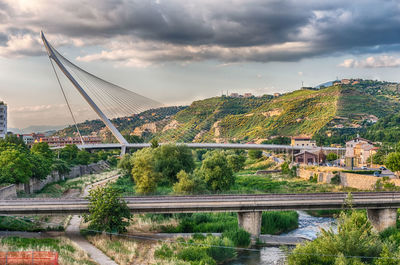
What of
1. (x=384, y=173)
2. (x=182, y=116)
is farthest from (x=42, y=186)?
(x=182, y=116)

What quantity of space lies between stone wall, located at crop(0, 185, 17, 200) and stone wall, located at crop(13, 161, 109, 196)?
212cm

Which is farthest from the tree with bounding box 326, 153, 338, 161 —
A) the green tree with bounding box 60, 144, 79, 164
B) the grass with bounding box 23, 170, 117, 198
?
the green tree with bounding box 60, 144, 79, 164

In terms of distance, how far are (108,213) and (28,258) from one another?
606 centimetres

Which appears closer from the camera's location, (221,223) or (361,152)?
(221,223)

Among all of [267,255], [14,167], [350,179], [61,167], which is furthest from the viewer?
[61,167]

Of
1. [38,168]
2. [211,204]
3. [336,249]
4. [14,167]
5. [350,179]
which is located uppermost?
[14,167]

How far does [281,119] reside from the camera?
131m

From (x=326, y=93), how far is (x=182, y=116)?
5034 cm

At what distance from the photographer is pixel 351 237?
17.0 meters

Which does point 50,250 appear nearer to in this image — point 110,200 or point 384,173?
point 110,200

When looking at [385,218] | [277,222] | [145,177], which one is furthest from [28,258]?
[385,218]

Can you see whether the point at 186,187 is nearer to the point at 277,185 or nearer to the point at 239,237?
the point at 239,237

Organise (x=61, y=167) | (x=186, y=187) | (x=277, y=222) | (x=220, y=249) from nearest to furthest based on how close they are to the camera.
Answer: (x=220, y=249)
(x=277, y=222)
(x=186, y=187)
(x=61, y=167)

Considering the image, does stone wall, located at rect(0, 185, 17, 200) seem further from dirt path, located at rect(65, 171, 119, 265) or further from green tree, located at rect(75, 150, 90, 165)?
green tree, located at rect(75, 150, 90, 165)
